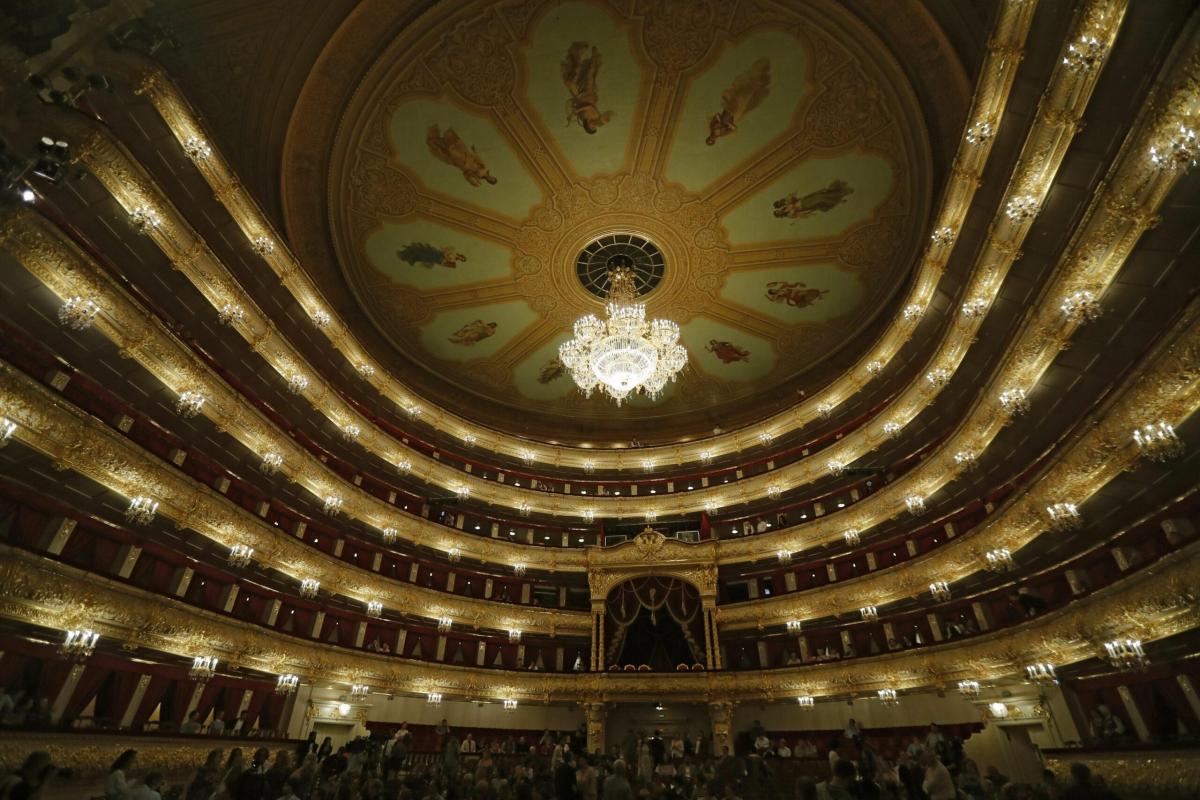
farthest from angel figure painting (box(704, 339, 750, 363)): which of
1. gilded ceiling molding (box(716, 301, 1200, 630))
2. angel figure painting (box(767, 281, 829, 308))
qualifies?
gilded ceiling molding (box(716, 301, 1200, 630))

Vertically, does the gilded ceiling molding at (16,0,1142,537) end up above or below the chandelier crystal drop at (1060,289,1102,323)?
above

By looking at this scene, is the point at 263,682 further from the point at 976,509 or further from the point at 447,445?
the point at 976,509

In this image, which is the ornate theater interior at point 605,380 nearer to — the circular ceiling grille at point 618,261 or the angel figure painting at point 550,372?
the circular ceiling grille at point 618,261

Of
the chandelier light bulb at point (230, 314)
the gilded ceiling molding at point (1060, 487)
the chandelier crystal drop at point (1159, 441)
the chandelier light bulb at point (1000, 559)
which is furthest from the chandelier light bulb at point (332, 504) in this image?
the chandelier crystal drop at point (1159, 441)

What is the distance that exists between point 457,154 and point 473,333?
8477 millimetres

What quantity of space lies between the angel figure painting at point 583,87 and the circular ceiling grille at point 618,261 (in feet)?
15.4

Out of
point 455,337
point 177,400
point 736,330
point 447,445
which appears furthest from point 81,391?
point 736,330

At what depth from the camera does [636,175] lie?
18203 millimetres

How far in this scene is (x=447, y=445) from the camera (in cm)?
2609

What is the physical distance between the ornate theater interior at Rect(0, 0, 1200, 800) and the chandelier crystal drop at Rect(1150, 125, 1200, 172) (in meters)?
0.20

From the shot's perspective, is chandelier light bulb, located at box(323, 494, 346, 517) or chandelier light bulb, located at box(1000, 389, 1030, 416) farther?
chandelier light bulb, located at box(323, 494, 346, 517)

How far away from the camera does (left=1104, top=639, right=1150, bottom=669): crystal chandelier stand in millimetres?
10312

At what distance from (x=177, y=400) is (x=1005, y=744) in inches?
969

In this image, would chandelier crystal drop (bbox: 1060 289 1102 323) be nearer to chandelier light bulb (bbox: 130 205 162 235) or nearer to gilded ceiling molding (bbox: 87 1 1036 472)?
gilded ceiling molding (bbox: 87 1 1036 472)
